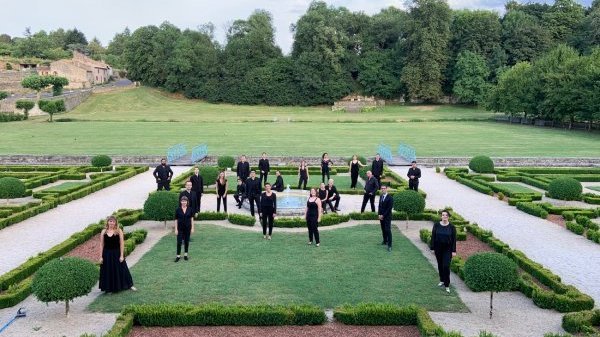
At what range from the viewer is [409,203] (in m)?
16.5

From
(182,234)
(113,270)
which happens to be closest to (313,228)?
(182,234)

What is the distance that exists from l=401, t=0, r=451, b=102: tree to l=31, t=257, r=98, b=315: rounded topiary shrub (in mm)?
79564

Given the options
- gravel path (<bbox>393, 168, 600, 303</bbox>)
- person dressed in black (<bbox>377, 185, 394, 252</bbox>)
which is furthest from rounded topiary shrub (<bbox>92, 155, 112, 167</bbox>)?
person dressed in black (<bbox>377, 185, 394, 252</bbox>)

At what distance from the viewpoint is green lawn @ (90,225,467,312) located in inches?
422

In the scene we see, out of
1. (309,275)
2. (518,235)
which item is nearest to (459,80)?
(518,235)

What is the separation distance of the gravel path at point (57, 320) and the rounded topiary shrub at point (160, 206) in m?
4.97

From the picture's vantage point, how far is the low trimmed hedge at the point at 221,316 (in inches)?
372

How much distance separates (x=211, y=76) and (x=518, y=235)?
82.7m

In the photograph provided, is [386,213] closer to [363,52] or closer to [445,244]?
[445,244]

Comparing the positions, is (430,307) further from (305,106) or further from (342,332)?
(305,106)

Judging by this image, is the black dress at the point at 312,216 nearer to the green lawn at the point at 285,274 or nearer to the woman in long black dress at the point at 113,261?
the green lawn at the point at 285,274

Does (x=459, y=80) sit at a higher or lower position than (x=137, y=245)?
higher

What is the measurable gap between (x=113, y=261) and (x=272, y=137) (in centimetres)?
3512

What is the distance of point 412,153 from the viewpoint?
31188mm
